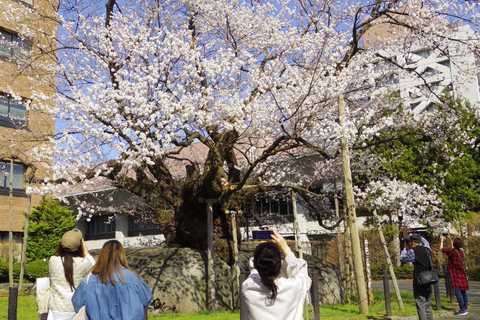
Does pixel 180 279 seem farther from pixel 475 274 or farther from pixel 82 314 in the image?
pixel 475 274

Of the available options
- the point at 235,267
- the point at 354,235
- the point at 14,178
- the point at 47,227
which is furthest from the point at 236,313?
the point at 14,178

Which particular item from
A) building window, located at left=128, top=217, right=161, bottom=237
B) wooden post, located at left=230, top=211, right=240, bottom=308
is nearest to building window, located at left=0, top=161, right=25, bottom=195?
building window, located at left=128, top=217, right=161, bottom=237

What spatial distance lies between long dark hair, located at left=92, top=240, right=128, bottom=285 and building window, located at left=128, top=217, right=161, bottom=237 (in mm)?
28608

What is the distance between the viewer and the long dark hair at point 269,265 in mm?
3240

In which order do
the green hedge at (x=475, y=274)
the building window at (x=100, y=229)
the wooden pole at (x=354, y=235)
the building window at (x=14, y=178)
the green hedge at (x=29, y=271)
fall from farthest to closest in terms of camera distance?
the building window at (x=100, y=229) → the green hedge at (x=475, y=274) → the building window at (x=14, y=178) → the green hedge at (x=29, y=271) → the wooden pole at (x=354, y=235)

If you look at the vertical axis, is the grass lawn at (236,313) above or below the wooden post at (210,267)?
below

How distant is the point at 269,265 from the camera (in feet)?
10.6

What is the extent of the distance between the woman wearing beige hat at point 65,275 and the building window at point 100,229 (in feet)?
99.9

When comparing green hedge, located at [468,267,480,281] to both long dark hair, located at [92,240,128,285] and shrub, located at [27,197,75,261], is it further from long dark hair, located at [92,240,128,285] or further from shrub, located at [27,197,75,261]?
long dark hair, located at [92,240,128,285]

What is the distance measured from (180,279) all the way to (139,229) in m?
21.5

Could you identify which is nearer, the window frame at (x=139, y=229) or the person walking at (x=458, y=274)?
the person walking at (x=458, y=274)

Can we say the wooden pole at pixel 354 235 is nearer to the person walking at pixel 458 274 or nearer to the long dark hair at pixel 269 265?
the person walking at pixel 458 274

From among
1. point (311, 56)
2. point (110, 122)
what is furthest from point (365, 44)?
point (110, 122)

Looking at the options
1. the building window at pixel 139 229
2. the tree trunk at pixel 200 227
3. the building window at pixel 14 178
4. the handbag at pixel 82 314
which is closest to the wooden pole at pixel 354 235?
the tree trunk at pixel 200 227
